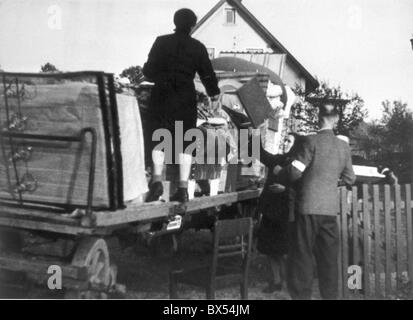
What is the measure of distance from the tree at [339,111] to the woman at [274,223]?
1.13m

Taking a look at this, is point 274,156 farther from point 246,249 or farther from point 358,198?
point 246,249

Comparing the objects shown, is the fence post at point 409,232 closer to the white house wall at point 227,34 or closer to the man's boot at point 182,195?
the man's boot at point 182,195

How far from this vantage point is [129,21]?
500 centimetres

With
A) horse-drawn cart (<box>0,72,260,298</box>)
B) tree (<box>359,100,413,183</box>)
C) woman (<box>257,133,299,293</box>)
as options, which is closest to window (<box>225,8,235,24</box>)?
tree (<box>359,100,413,183</box>)

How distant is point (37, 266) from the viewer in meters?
3.06

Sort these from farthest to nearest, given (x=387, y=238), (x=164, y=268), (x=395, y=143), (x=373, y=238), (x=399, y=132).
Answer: (x=399, y=132) → (x=395, y=143) → (x=164, y=268) → (x=373, y=238) → (x=387, y=238)

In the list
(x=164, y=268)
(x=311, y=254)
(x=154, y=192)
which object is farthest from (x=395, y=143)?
(x=154, y=192)

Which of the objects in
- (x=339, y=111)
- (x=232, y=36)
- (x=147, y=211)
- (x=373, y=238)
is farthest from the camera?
(x=232, y=36)

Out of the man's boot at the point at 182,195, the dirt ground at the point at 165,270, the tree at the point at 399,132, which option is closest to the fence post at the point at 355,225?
the dirt ground at the point at 165,270

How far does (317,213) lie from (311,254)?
1.30ft

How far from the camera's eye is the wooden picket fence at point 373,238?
5785 mm

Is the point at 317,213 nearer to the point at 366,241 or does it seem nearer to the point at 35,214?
the point at 366,241

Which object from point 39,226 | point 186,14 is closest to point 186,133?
point 186,14

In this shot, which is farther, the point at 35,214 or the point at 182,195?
the point at 182,195
